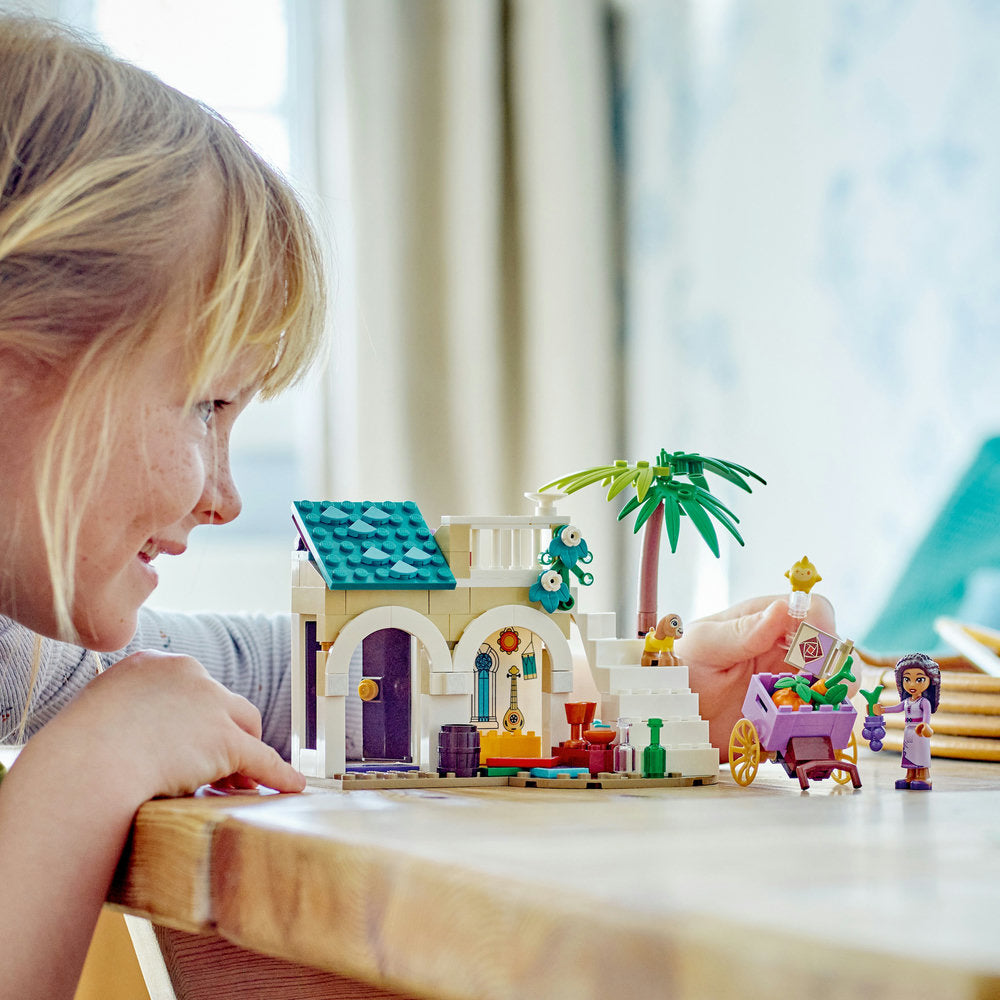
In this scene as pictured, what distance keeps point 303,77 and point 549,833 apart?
5.52 ft

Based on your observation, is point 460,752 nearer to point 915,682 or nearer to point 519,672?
point 519,672

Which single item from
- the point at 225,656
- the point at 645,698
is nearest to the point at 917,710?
the point at 645,698

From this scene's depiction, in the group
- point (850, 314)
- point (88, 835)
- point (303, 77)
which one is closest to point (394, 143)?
point (303, 77)

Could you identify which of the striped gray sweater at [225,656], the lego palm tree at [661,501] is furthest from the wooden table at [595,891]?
the striped gray sweater at [225,656]

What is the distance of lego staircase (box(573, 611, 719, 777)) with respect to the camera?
2.11 feet

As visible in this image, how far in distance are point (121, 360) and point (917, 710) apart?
442 millimetres

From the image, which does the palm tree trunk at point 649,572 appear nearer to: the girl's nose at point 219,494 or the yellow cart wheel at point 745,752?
the yellow cart wheel at point 745,752

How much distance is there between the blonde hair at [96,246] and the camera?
0.55 metres

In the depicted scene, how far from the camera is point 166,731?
520 millimetres

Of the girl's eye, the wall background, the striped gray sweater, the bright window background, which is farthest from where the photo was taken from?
the bright window background

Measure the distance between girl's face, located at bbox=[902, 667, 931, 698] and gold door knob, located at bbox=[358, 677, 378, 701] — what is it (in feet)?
0.99

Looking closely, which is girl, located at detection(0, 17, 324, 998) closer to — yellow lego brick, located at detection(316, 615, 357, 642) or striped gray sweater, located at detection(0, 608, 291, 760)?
yellow lego brick, located at detection(316, 615, 357, 642)

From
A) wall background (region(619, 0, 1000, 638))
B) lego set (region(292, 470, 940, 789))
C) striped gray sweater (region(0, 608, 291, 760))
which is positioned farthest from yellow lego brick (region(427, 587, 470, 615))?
wall background (region(619, 0, 1000, 638))

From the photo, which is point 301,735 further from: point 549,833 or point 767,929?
point 767,929
